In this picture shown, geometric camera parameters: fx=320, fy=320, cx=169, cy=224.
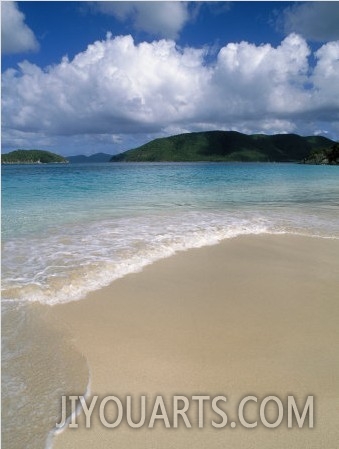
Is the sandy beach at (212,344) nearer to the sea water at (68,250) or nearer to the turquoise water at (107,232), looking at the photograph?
the sea water at (68,250)

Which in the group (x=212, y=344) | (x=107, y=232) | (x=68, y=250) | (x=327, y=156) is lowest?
(x=212, y=344)

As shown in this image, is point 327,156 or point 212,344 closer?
point 212,344

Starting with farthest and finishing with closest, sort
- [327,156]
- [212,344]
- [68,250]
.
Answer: [327,156] → [68,250] → [212,344]

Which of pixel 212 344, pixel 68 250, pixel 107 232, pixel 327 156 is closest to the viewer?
pixel 212 344

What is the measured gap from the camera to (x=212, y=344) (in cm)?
423

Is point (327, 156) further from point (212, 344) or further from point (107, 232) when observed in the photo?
point (212, 344)

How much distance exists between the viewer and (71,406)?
3.15 metres

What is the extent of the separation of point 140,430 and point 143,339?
1.45 metres

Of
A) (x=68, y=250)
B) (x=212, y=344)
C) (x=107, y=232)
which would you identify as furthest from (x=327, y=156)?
(x=212, y=344)

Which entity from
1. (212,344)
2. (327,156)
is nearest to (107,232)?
(212,344)

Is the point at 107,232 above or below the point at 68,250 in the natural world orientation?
above

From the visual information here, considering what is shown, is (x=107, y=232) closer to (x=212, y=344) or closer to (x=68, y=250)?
(x=68, y=250)

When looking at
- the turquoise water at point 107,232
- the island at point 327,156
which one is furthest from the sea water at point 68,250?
the island at point 327,156

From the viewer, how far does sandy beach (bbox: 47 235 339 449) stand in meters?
2.90
